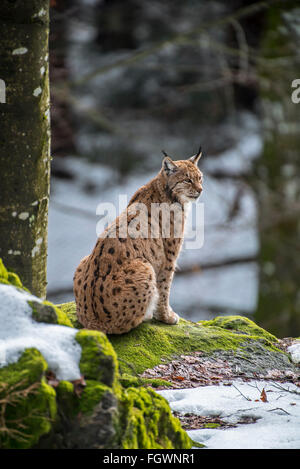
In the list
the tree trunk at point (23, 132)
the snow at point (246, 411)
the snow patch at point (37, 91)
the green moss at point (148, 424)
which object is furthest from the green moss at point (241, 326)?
the snow patch at point (37, 91)

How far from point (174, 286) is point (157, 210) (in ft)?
20.1

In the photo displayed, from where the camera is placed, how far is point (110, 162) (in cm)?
1035

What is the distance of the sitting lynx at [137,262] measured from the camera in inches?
158

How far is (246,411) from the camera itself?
10.6ft

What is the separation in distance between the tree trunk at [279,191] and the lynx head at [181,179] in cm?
406

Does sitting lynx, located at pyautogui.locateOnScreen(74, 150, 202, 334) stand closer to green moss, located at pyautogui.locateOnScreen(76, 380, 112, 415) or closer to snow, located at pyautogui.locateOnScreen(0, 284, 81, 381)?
snow, located at pyautogui.locateOnScreen(0, 284, 81, 381)

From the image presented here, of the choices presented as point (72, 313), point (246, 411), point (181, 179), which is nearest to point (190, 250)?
point (181, 179)

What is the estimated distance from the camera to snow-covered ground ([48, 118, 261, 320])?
30.5 feet

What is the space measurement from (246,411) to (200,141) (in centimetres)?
775

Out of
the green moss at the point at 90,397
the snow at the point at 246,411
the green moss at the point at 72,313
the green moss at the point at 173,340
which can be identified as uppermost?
the green moss at the point at 72,313

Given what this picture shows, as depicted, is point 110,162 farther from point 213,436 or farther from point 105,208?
point 213,436

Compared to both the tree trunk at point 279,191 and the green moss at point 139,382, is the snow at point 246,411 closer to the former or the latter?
the green moss at point 139,382

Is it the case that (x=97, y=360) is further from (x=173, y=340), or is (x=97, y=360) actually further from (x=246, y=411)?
(x=173, y=340)

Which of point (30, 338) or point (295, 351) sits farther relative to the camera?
point (295, 351)
